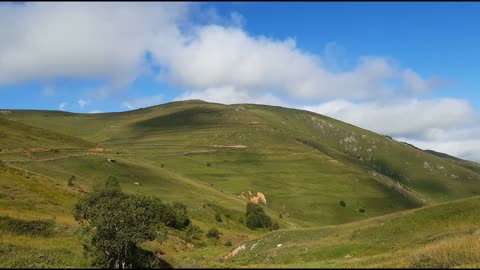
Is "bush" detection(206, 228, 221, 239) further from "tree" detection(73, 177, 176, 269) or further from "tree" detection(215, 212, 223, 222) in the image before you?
"tree" detection(73, 177, 176, 269)

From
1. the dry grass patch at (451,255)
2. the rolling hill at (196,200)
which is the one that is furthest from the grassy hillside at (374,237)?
the dry grass patch at (451,255)

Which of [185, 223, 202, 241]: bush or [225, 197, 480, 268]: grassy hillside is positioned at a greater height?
[225, 197, 480, 268]: grassy hillside

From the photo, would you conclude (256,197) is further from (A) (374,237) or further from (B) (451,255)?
(B) (451,255)

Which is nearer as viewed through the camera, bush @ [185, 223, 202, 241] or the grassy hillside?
the grassy hillside

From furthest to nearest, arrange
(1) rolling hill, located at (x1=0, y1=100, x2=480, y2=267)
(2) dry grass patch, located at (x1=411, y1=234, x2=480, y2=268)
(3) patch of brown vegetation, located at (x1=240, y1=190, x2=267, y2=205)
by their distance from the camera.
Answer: (3) patch of brown vegetation, located at (x1=240, y1=190, x2=267, y2=205) → (1) rolling hill, located at (x1=0, y1=100, x2=480, y2=267) → (2) dry grass patch, located at (x1=411, y1=234, x2=480, y2=268)

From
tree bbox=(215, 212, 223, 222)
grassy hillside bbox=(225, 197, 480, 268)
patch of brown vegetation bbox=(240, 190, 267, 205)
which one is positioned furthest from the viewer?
patch of brown vegetation bbox=(240, 190, 267, 205)

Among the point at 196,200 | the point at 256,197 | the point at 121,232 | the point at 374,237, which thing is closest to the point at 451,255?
the point at 121,232

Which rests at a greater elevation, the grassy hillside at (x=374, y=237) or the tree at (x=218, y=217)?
the grassy hillside at (x=374, y=237)

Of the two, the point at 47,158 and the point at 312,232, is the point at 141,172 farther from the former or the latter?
the point at 312,232

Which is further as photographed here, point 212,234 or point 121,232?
point 212,234

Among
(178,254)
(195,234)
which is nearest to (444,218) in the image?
(178,254)

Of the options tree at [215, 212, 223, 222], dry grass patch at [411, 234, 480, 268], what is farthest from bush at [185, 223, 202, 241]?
dry grass patch at [411, 234, 480, 268]

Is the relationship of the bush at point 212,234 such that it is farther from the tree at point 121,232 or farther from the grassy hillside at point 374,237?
the tree at point 121,232

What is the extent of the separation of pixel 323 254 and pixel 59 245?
27.9m
